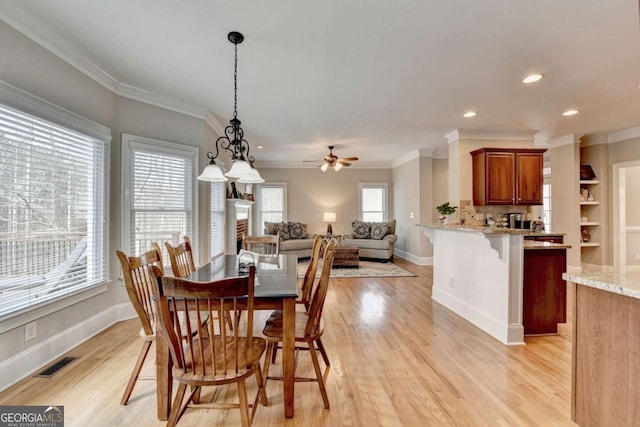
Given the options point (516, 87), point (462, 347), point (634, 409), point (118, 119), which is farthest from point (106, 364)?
point (516, 87)

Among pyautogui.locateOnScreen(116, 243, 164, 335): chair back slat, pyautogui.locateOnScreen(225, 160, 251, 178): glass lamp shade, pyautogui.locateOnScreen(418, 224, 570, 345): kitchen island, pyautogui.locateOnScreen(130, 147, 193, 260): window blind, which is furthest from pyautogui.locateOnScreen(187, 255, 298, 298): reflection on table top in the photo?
pyautogui.locateOnScreen(418, 224, 570, 345): kitchen island

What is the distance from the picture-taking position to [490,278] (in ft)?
9.98

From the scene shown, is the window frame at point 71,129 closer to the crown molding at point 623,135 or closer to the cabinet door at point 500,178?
the cabinet door at point 500,178

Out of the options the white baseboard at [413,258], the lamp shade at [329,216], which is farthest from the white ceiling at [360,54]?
the lamp shade at [329,216]

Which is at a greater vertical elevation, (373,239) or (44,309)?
(373,239)

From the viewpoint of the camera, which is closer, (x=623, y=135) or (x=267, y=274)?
(x=267, y=274)

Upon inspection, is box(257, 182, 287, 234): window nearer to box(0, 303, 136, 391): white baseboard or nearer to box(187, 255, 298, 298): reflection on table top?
box(0, 303, 136, 391): white baseboard

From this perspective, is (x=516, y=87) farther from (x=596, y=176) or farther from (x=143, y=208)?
(x=143, y=208)

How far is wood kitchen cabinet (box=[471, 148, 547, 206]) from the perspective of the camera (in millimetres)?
4539

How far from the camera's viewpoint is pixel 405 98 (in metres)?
3.49

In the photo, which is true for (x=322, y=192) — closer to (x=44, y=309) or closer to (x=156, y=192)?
(x=156, y=192)

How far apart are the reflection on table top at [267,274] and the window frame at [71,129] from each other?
4.07 feet

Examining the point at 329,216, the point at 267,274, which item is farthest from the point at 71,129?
the point at 329,216

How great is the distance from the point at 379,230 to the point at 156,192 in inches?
204
